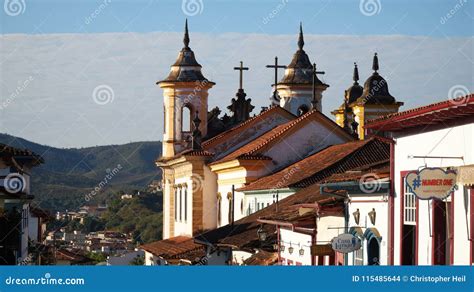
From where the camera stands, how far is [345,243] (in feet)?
91.0

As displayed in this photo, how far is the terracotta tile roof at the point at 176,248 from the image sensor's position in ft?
180

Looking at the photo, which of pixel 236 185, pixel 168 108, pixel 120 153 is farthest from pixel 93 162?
pixel 236 185

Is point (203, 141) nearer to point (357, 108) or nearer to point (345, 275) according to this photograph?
point (357, 108)

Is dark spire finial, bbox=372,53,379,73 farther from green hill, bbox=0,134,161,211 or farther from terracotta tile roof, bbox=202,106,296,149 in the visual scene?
green hill, bbox=0,134,161,211

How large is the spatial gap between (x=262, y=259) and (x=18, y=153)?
12798 millimetres

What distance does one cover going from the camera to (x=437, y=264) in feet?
83.3

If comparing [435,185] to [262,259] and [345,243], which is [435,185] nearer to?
[345,243]

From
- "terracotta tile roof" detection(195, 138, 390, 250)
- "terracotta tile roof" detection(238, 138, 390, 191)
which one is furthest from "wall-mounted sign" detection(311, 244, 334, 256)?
"terracotta tile roof" detection(238, 138, 390, 191)

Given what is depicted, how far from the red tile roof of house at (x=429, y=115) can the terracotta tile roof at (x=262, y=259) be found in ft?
28.3

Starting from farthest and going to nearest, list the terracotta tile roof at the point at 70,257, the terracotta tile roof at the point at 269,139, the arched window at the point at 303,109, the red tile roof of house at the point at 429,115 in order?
1. the arched window at the point at 303,109
2. the terracotta tile roof at the point at 70,257
3. the terracotta tile roof at the point at 269,139
4. the red tile roof of house at the point at 429,115

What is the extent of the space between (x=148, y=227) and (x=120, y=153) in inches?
1443

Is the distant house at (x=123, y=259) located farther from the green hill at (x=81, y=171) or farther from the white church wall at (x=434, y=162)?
the white church wall at (x=434, y=162)
